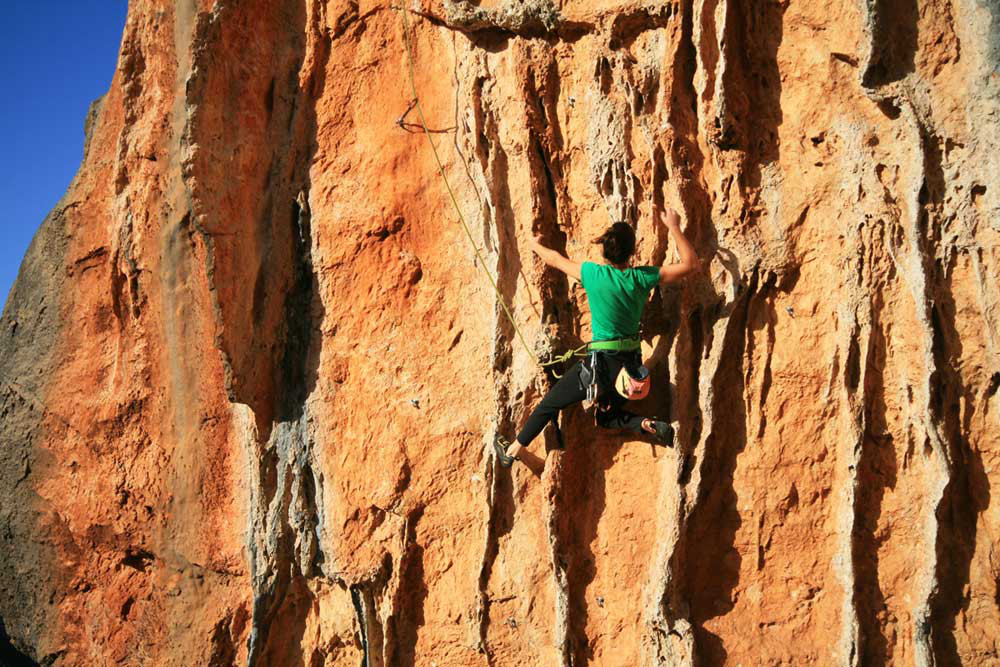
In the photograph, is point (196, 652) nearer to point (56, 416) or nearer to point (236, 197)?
point (56, 416)

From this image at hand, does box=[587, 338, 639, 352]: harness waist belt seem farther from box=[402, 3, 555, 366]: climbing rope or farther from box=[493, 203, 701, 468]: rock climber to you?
box=[402, 3, 555, 366]: climbing rope

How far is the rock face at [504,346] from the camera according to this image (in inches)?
141

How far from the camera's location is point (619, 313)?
145 inches

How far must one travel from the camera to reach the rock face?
3570mm

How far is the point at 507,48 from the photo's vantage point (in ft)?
13.9

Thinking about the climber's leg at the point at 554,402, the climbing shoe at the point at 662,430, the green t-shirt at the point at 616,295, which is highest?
the green t-shirt at the point at 616,295

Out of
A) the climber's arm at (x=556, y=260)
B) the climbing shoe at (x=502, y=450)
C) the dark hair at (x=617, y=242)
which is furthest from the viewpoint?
the climbing shoe at (x=502, y=450)

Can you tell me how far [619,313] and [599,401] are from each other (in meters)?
0.43

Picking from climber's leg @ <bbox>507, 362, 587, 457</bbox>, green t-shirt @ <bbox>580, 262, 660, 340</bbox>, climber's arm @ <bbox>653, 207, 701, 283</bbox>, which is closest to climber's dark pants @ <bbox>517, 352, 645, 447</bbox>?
climber's leg @ <bbox>507, 362, 587, 457</bbox>

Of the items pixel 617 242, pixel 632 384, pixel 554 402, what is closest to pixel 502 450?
pixel 554 402

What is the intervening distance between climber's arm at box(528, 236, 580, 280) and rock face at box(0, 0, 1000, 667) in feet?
0.56

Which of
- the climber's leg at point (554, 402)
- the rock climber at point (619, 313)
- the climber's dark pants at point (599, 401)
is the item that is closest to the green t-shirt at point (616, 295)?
the rock climber at point (619, 313)

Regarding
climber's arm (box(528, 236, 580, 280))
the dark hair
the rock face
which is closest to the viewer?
the rock face

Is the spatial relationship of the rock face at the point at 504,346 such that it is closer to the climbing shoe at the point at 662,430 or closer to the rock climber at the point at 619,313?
the climbing shoe at the point at 662,430
